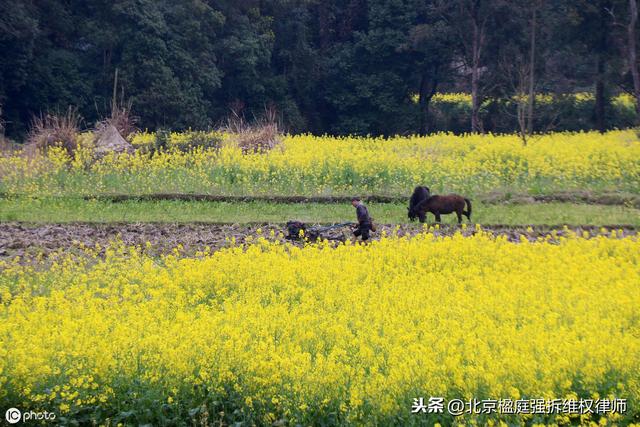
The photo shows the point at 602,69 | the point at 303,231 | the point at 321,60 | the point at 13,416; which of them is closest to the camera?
the point at 13,416

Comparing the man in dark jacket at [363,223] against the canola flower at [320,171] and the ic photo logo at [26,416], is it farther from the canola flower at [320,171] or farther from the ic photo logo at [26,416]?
the ic photo logo at [26,416]

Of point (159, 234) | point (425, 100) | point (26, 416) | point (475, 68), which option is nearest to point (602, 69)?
point (475, 68)

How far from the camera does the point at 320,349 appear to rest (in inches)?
286

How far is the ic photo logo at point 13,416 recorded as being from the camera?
652 centimetres

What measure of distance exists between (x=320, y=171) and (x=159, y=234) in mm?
7123

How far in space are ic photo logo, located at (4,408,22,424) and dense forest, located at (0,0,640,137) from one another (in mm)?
24046

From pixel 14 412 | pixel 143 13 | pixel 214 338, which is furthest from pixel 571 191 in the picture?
pixel 143 13

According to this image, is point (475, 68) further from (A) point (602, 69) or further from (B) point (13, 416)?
(B) point (13, 416)

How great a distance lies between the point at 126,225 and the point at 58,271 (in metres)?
5.05

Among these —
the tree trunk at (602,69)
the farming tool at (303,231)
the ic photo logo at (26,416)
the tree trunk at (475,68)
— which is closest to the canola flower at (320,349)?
the ic photo logo at (26,416)

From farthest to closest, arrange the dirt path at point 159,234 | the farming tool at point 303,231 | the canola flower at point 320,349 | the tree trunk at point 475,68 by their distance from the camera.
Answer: the tree trunk at point 475,68, the farming tool at point 303,231, the dirt path at point 159,234, the canola flower at point 320,349

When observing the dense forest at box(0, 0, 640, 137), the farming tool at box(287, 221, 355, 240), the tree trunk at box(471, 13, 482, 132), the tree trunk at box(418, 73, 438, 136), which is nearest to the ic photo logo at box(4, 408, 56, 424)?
the farming tool at box(287, 221, 355, 240)

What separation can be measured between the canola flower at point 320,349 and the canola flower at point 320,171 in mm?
10196

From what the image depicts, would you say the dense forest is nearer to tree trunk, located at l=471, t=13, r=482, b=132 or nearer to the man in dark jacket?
tree trunk, located at l=471, t=13, r=482, b=132
